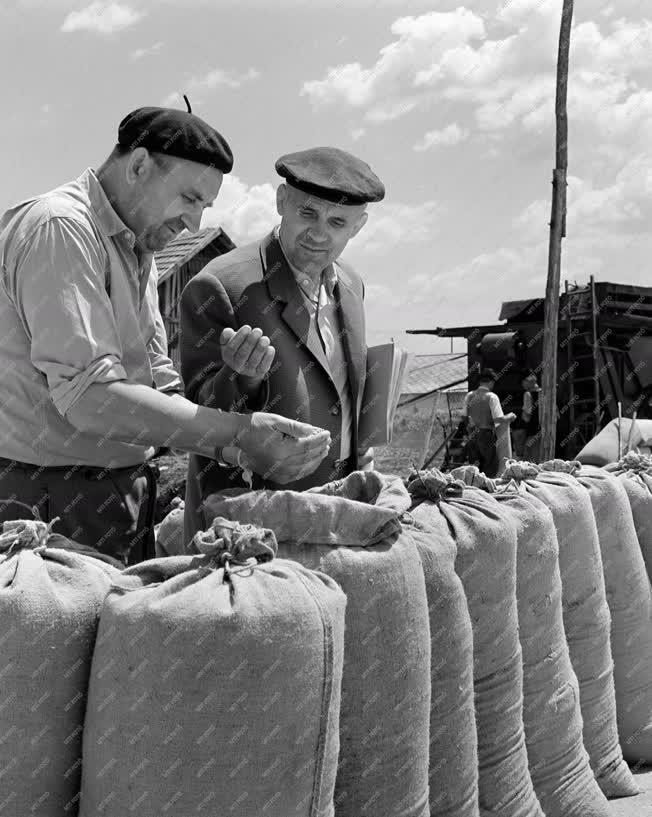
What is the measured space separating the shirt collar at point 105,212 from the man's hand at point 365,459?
0.95 meters

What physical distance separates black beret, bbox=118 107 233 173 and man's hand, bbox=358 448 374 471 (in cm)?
94

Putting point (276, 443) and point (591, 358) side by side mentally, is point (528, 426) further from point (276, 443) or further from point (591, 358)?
point (276, 443)

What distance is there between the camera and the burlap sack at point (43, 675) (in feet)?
4.97

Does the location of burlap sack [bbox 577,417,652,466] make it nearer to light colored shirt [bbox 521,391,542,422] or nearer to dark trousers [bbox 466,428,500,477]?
dark trousers [bbox 466,428,500,477]

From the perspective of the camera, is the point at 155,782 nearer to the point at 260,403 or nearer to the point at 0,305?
the point at 0,305

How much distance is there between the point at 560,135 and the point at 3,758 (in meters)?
10.6

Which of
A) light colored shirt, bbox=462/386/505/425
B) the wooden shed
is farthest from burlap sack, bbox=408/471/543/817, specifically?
the wooden shed

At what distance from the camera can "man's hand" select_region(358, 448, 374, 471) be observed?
279 cm

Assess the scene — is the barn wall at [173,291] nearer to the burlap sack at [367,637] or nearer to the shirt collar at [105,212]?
the shirt collar at [105,212]

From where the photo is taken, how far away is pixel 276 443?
2088mm

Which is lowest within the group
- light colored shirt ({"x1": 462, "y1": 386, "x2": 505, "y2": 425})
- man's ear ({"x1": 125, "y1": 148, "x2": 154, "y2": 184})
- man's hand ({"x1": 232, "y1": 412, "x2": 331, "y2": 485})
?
light colored shirt ({"x1": 462, "y1": 386, "x2": 505, "y2": 425})

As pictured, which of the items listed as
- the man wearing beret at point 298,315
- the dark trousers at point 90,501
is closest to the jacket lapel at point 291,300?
the man wearing beret at point 298,315

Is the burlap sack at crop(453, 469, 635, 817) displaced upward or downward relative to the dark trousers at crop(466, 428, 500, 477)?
upward

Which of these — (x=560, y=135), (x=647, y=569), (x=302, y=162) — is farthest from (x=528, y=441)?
(x=302, y=162)
